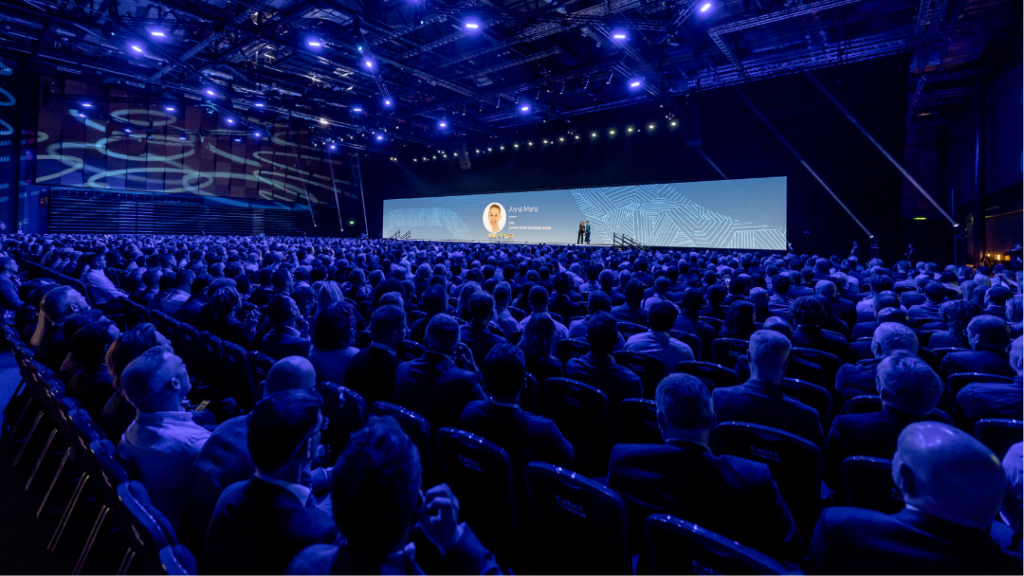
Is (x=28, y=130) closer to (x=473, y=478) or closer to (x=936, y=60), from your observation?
(x=473, y=478)

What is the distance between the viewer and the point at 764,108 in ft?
57.0

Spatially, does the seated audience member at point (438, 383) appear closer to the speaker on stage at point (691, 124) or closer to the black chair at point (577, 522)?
the black chair at point (577, 522)

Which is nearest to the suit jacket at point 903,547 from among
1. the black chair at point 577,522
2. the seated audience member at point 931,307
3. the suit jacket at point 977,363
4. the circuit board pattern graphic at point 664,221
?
the black chair at point 577,522

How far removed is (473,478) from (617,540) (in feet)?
2.18

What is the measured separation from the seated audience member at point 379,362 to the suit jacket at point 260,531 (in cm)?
162

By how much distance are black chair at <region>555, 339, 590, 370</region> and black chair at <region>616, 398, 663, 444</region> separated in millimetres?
1169

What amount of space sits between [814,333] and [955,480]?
3.03 metres

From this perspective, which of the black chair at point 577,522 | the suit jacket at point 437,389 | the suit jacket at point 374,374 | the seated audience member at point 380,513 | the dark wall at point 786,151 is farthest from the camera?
the dark wall at point 786,151

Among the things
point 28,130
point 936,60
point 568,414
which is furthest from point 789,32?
point 28,130

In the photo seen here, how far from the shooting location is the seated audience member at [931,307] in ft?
17.1

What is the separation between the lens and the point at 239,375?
12.2 feet

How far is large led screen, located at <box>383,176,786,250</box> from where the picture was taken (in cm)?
1794

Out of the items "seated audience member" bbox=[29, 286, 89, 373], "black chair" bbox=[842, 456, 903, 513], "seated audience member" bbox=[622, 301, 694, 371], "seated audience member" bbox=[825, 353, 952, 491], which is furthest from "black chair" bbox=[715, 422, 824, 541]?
"seated audience member" bbox=[29, 286, 89, 373]

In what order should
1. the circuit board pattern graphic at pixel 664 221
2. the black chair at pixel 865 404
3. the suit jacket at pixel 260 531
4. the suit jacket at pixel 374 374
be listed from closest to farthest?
the suit jacket at pixel 260 531
the black chair at pixel 865 404
the suit jacket at pixel 374 374
the circuit board pattern graphic at pixel 664 221
